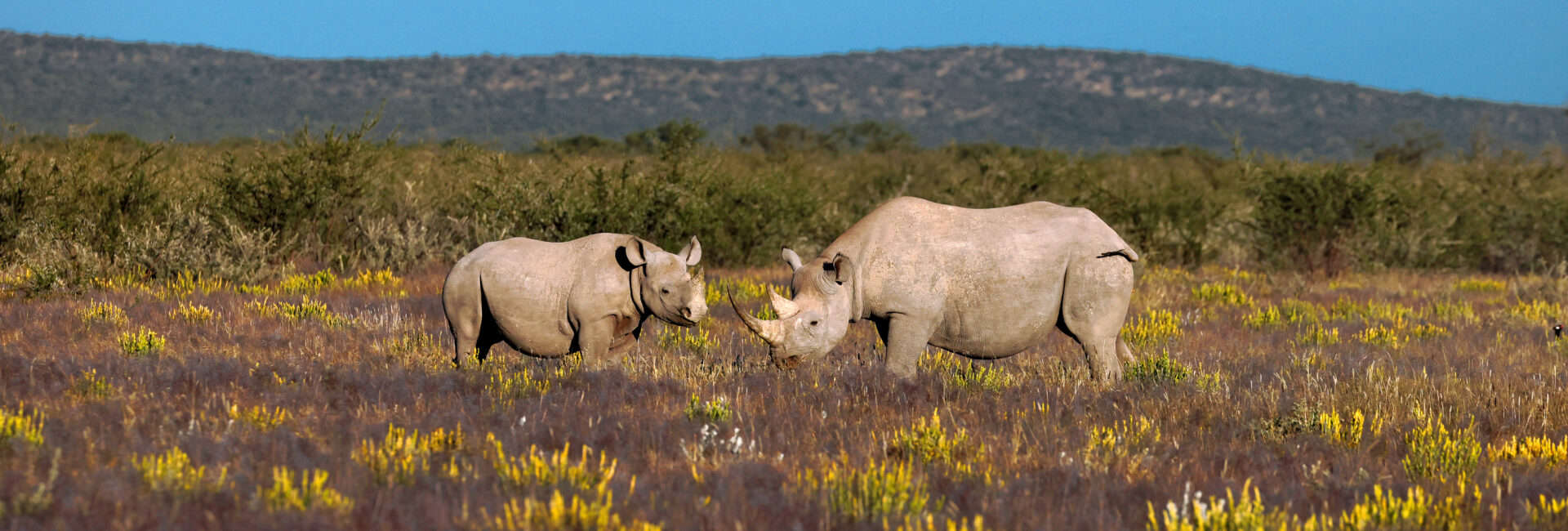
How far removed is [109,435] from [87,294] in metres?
7.87

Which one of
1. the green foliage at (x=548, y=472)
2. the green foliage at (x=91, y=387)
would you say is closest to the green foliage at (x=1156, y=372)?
the green foliage at (x=548, y=472)

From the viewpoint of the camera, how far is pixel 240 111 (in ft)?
376

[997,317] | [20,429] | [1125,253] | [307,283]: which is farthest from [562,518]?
[307,283]

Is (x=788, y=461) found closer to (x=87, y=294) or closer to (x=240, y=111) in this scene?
(x=87, y=294)

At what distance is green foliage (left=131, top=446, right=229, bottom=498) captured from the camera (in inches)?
178

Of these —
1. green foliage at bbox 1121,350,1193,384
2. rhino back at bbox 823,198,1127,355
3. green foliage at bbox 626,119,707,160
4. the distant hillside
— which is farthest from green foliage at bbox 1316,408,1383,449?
the distant hillside

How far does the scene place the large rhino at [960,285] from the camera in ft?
24.5

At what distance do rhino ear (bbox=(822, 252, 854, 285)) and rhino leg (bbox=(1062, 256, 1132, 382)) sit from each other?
1.57 metres

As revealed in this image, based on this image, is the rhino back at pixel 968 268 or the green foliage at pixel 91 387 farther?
the rhino back at pixel 968 268

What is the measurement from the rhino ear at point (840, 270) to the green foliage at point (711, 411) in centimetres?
110

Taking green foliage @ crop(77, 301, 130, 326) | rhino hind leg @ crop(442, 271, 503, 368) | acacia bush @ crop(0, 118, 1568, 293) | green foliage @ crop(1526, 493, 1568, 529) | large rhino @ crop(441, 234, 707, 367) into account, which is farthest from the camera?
acacia bush @ crop(0, 118, 1568, 293)

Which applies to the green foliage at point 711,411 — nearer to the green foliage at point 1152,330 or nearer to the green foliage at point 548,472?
the green foliage at point 548,472

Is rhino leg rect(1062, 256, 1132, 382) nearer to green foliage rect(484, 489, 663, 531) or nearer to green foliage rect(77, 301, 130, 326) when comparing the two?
green foliage rect(484, 489, 663, 531)

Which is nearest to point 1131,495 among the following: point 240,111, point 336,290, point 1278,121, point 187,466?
point 187,466
